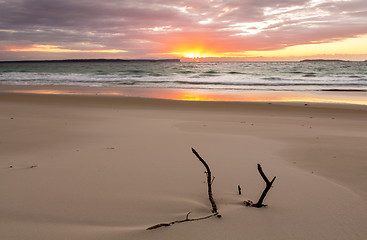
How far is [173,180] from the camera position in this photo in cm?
349

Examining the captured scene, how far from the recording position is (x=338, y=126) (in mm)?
7918

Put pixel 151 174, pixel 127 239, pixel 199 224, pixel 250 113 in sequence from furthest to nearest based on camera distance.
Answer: pixel 250 113 < pixel 151 174 < pixel 199 224 < pixel 127 239

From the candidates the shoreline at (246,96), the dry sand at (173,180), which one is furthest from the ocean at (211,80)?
the dry sand at (173,180)

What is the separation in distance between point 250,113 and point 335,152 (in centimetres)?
524

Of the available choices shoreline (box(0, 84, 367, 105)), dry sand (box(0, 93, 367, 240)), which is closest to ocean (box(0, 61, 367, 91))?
shoreline (box(0, 84, 367, 105))

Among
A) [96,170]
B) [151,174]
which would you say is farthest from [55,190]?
[151,174]

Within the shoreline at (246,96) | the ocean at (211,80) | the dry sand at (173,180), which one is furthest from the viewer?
the ocean at (211,80)

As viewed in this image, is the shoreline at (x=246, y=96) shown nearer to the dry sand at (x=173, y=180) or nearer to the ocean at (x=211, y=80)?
the ocean at (x=211, y=80)

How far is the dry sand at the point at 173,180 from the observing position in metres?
2.35

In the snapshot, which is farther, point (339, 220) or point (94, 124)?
point (94, 124)

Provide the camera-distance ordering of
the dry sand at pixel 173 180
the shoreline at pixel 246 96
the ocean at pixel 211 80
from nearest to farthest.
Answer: the dry sand at pixel 173 180, the shoreline at pixel 246 96, the ocean at pixel 211 80

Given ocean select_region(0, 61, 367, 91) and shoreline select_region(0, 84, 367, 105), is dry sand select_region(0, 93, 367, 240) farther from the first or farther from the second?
ocean select_region(0, 61, 367, 91)

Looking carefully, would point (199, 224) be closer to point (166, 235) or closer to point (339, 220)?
point (166, 235)

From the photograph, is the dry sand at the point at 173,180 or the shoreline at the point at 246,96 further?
the shoreline at the point at 246,96
